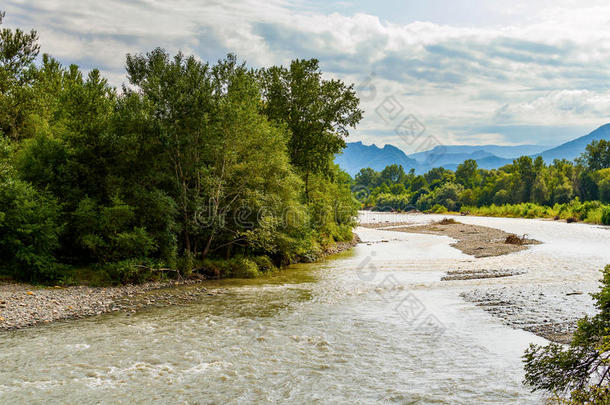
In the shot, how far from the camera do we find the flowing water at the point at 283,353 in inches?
400

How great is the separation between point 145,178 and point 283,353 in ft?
49.6

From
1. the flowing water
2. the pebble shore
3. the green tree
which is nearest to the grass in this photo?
the green tree

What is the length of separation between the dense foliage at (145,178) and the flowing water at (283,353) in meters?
5.68

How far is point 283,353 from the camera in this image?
12844mm

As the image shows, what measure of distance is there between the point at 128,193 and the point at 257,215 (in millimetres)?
7684

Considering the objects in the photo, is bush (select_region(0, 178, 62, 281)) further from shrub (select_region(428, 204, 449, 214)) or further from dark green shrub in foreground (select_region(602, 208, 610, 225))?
shrub (select_region(428, 204, 449, 214))

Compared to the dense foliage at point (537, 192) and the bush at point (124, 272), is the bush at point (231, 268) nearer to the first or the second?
the bush at point (124, 272)

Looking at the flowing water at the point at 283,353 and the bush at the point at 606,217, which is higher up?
the bush at the point at 606,217

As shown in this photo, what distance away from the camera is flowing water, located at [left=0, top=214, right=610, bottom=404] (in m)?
10.1

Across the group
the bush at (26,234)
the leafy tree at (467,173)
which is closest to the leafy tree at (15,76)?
the bush at (26,234)

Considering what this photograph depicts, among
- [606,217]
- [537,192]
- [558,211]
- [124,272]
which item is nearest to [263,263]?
[124,272]

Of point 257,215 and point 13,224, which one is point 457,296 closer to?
point 257,215

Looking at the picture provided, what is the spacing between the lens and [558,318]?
15797 millimetres

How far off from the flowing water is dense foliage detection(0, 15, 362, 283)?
5675mm
